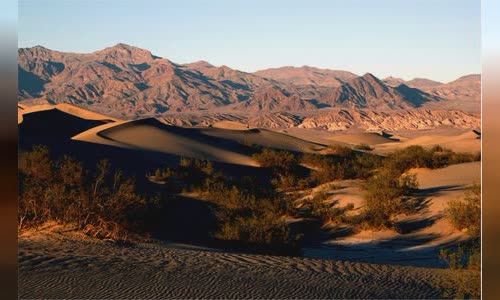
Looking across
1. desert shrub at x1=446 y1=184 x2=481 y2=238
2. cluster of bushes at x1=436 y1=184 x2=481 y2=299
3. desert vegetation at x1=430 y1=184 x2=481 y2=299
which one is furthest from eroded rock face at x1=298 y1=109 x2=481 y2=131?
desert shrub at x1=446 y1=184 x2=481 y2=238

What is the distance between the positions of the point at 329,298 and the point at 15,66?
7.76 meters

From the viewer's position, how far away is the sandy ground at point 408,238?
1848cm

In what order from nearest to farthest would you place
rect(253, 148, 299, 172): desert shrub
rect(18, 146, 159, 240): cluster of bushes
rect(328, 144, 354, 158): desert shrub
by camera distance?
rect(18, 146, 159, 240): cluster of bushes < rect(253, 148, 299, 172): desert shrub < rect(328, 144, 354, 158): desert shrub

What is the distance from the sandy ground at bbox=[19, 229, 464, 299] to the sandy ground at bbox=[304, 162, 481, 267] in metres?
4.42

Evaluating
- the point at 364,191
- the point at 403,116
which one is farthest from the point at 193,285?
the point at 403,116

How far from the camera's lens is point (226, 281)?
1176 centimetres

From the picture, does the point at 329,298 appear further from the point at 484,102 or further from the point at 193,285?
the point at 484,102

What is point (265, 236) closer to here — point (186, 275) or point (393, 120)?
point (186, 275)

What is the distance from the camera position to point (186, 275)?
12.1 meters

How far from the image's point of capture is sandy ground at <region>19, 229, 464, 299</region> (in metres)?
→ 10.8

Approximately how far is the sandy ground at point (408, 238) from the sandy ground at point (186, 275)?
442 centimetres

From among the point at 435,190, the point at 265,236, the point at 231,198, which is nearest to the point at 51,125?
the point at 231,198

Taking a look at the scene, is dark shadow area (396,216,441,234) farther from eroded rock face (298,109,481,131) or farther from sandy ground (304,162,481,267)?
eroded rock face (298,109,481,131)

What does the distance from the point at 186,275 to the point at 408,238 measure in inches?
477
